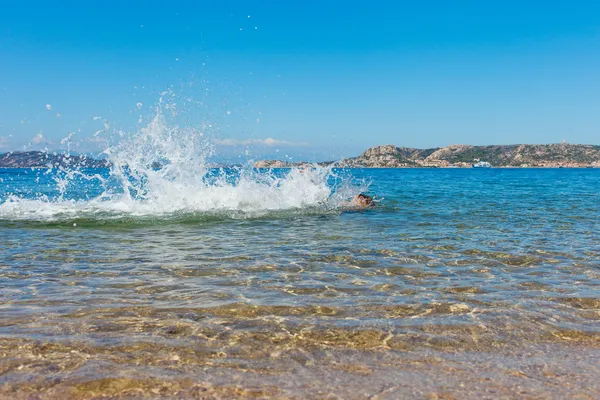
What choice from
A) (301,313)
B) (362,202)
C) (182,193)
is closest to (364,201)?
(362,202)

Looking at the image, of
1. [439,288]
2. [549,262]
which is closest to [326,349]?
[439,288]

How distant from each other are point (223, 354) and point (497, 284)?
4755 millimetres

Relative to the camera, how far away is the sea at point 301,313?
424 cm

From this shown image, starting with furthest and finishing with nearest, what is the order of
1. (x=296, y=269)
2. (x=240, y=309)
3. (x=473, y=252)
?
(x=473, y=252)
(x=296, y=269)
(x=240, y=309)

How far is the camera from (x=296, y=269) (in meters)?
8.63

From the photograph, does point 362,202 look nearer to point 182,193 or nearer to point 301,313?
point 182,193

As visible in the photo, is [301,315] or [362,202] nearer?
[301,315]

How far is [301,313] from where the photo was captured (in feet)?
20.1

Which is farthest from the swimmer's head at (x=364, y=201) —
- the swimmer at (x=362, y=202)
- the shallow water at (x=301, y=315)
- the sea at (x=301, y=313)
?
the shallow water at (x=301, y=315)

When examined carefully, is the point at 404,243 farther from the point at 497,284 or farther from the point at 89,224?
the point at 89,224

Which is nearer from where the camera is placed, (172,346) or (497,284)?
(172,346)

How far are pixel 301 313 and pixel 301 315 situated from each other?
9 cm

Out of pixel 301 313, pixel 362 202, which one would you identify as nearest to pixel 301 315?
pixel 301 313

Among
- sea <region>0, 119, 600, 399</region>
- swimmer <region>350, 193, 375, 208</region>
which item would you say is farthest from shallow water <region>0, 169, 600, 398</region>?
swimmer <region>350, 193, 375, 208</region>
